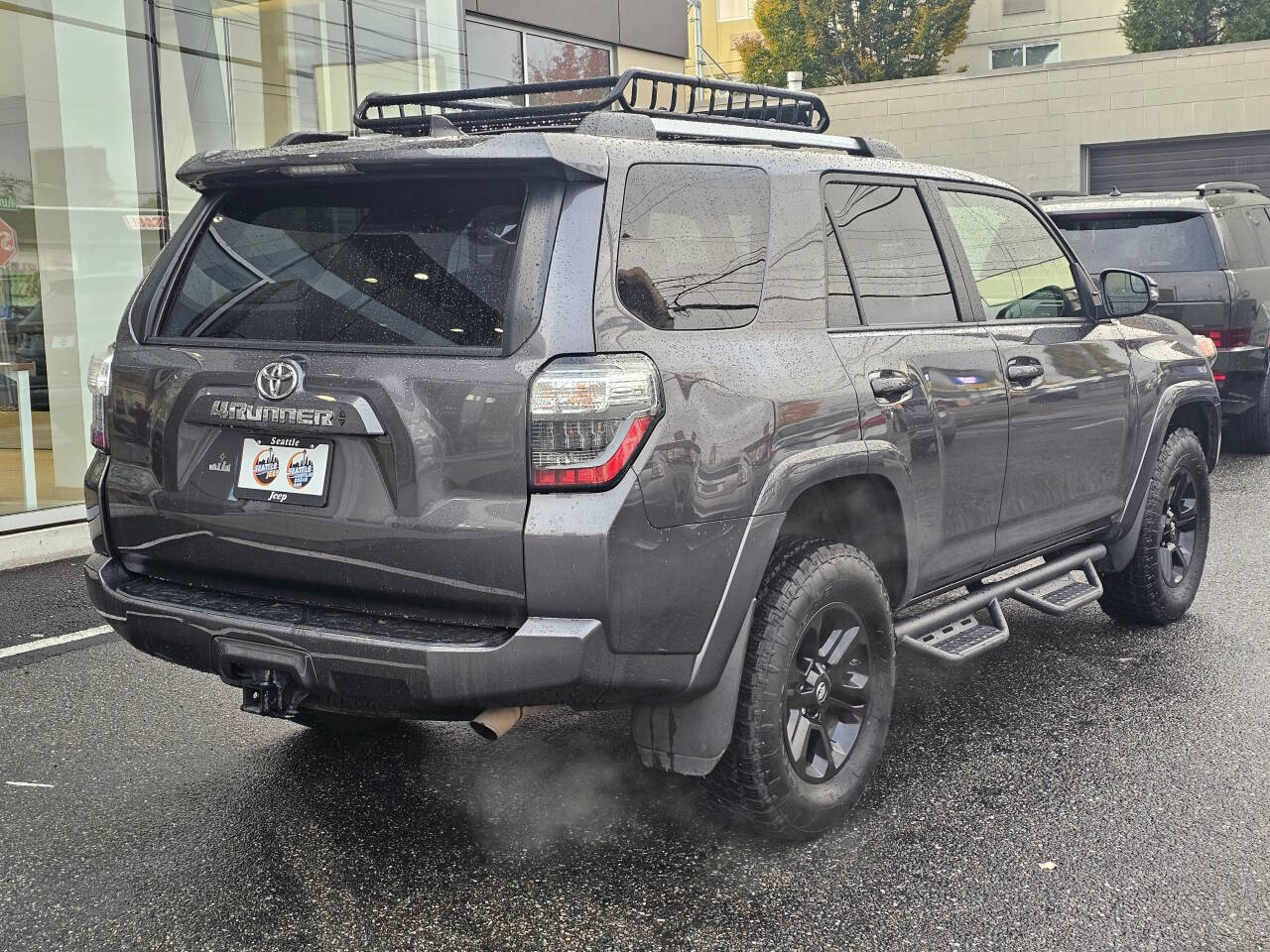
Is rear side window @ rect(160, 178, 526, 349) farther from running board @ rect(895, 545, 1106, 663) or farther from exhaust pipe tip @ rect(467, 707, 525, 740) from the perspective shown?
running board @ rect(895, 545, 1106, 663)

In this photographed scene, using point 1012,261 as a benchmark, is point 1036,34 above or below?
above

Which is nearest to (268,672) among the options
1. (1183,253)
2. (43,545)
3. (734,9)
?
(43,545)

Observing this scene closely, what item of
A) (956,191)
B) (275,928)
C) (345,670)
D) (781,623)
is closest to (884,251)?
(956,191)

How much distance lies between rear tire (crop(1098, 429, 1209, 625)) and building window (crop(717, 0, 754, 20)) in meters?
41.7

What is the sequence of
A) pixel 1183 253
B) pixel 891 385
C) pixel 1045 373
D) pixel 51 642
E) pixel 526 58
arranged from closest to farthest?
pixel 891 385, pixel 1045 373, pixel 51 642, pixel 1183 253, pixel 526 58

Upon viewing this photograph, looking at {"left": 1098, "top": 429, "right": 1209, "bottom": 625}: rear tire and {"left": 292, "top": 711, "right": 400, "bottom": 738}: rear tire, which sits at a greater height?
{"left": 1098, "top": 429, "right": 1209, "bottom": 625}: rear tire

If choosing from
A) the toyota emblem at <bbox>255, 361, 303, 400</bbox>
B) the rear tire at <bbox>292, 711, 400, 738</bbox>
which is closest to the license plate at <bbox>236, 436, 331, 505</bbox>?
the toyota emblem at <bbox>255, 361, 303, 400</bbox>

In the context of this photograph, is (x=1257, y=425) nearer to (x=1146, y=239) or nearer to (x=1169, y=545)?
(x=1146, y=239)

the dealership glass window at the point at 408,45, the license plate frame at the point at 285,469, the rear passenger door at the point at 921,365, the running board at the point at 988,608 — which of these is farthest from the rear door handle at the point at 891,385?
the dealership glass window at the point at 408,45

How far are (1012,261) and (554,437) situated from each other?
255cm

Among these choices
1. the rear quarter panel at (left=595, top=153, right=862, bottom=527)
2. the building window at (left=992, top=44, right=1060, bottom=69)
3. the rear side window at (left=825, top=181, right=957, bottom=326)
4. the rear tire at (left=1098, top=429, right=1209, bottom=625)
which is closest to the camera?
the rear quarter panel at (left=595, top=153, right=862, bottom=527)

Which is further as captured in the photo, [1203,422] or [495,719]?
[1203,422]

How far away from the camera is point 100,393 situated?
3678 millimetres

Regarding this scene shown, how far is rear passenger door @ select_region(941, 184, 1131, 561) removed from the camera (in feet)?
14.7
